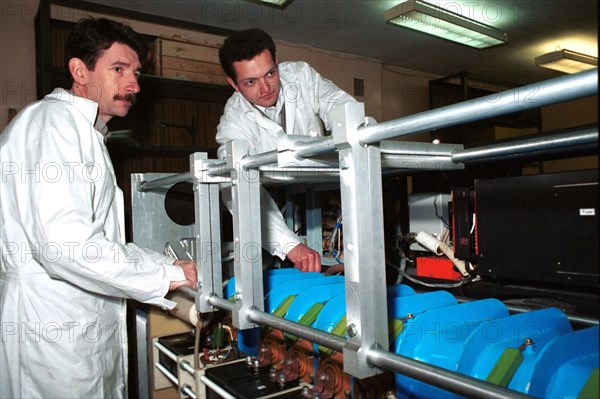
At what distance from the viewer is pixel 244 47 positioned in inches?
69.5

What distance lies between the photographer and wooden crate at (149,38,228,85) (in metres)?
2.89

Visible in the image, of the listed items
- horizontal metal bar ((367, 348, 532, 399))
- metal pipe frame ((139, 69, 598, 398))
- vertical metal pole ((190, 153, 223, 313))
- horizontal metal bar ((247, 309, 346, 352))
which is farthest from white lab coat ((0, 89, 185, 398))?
horizontal metal bar ((367, 348, 532, 399))

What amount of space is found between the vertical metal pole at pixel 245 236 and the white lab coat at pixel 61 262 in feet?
1.02

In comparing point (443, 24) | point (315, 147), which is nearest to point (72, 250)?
point (315, 147)

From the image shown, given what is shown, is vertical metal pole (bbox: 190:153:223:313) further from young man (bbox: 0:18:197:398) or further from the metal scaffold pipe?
the metal scaffold pipe

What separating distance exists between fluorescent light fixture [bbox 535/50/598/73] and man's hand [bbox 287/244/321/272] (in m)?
4.41

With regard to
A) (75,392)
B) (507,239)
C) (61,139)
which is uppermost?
(61,139)

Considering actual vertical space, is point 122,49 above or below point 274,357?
above

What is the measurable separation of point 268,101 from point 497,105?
143 cm

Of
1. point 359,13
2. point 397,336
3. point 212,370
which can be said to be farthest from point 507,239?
point 359,13

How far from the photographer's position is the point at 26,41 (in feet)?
9.84

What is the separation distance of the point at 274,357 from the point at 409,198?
0.79 m

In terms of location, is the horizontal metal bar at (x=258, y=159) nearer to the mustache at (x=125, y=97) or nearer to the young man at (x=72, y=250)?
the young man at (x=72, y=250)

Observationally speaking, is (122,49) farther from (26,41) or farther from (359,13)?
(359,13)
